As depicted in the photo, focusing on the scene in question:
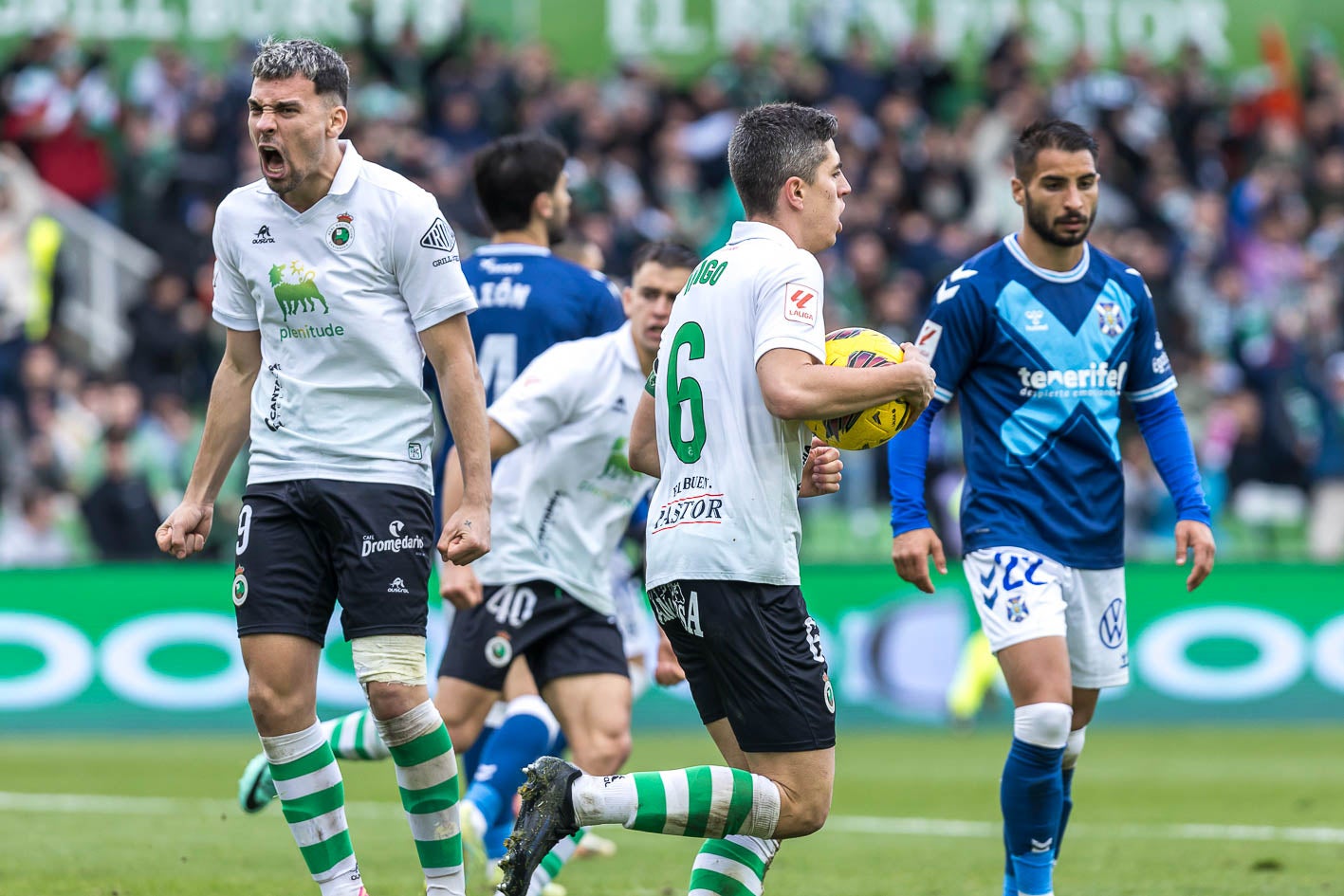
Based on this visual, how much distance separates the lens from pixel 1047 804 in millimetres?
6539

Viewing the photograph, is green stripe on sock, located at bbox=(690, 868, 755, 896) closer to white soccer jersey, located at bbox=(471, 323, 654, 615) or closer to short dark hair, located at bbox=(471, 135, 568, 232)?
white soccer jersey, located at bbox=(471, 323, 654, 615)

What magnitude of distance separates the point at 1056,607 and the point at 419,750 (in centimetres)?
234

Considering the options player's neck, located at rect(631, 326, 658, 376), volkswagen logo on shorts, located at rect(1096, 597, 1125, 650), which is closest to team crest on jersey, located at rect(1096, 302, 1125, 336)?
volkswagen logo on shorts, located at rect(1096, 597, 1125, 650)

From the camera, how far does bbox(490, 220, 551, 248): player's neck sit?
8102 millimetres

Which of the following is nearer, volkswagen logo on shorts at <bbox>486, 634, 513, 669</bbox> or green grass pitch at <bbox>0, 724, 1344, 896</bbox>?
volkswagen logo on shorts at <bbox>486, 634, 513, 669</bbox>

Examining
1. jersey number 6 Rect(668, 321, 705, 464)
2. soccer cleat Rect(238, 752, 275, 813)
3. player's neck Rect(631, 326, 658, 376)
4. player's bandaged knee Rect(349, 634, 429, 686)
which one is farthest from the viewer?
player's neck Rect(631, 326, 658, 376)

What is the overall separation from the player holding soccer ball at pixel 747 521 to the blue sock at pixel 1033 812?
1369mm

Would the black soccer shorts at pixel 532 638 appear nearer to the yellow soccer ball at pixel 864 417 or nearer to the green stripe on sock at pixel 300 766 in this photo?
the green stripe on sock at pixel 300 766

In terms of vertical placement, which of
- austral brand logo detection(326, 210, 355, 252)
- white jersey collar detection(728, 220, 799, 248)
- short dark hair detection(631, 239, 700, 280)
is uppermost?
austral brand logo detection(326, 210, 355, 252)

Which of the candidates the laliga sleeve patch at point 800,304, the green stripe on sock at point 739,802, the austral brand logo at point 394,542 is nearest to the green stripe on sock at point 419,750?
the austral brand logo at point 394,542

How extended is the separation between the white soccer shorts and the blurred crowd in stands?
9.34m

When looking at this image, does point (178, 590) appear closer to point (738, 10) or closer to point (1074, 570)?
point (1074, 570)

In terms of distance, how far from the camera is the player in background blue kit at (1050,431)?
22.2 feet

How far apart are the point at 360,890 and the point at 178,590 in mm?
9008
